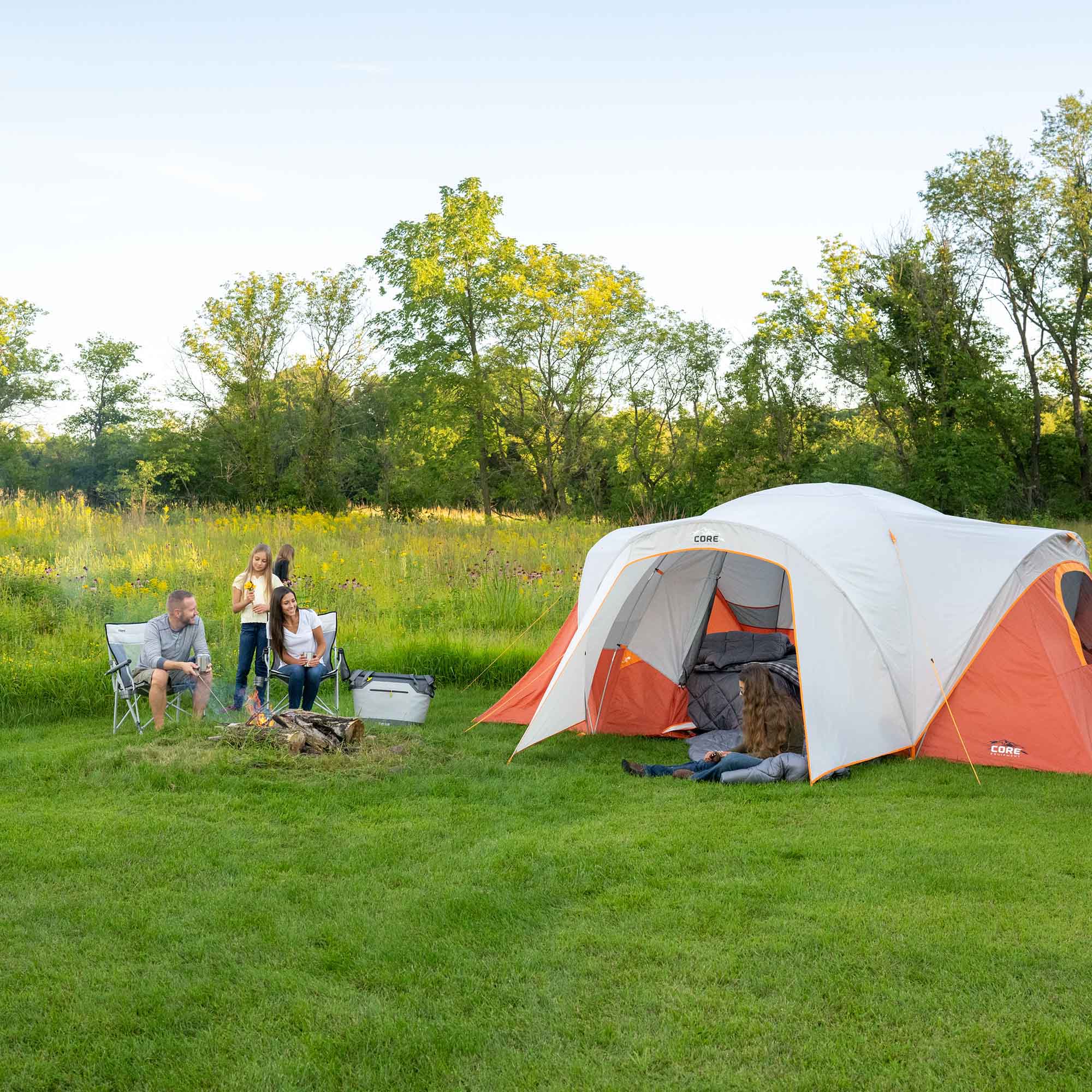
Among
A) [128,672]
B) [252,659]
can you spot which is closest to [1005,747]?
[252,659]

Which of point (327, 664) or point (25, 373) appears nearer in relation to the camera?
point (327, 664)

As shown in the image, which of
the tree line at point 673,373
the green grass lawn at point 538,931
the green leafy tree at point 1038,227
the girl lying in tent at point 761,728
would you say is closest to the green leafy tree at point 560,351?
the tree line at point 673,373

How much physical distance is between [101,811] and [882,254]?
24.4m

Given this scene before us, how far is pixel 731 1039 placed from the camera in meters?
2.73

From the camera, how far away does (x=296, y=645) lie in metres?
6.80

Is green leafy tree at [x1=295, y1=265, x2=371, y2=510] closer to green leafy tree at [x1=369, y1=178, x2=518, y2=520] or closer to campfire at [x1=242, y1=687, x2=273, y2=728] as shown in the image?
green leafy tree at [x1=369, y1=178, x2=518, y2=520]

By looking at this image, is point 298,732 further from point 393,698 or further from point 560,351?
point 560,351

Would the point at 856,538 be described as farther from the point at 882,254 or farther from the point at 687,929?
the point at 882,254

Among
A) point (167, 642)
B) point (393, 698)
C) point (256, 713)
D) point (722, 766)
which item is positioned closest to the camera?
point (722, 766)

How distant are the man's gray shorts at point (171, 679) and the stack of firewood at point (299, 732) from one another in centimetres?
66

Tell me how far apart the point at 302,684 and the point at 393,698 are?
0.63 meters

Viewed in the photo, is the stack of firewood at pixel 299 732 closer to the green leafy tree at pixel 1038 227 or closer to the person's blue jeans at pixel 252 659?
the person's blue jeans at pixel 252 659

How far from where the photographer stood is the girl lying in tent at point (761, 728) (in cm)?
567

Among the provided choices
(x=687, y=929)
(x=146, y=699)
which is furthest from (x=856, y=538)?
(x=146, y=699)
